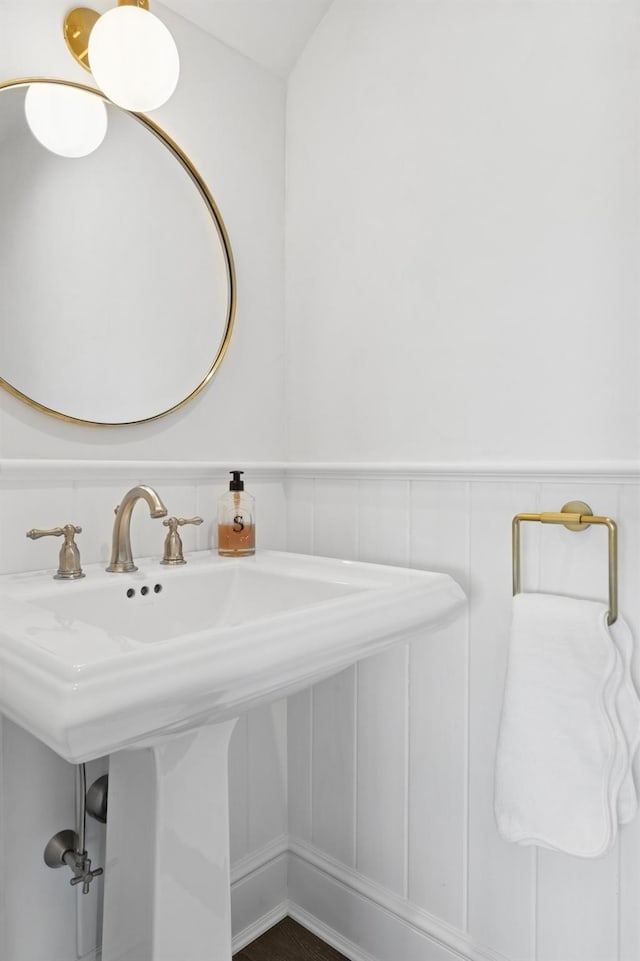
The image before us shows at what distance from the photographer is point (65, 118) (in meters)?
1.11

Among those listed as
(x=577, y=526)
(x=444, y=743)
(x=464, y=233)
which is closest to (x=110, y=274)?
(x=464, y=233)

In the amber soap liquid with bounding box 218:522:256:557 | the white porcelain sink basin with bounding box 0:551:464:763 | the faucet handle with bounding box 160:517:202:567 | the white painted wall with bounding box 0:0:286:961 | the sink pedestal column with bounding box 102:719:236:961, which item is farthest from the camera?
the amber soap liquid with bounding box 218:522:256:557

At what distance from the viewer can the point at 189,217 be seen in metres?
1.30

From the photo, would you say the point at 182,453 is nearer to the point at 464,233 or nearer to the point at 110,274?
the point at 110,274

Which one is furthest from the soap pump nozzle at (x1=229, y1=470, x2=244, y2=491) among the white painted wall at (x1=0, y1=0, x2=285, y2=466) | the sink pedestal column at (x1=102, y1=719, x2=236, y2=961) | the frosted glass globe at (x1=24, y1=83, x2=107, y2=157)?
the frosted glass globe at (x1=24, y1=83, x2=107, y2=157)

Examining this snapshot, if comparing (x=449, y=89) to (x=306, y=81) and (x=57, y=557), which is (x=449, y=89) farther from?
(x=57, y=557)

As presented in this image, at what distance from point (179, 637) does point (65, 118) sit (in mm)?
973

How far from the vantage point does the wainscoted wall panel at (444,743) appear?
1006mm

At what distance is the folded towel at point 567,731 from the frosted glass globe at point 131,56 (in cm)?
111

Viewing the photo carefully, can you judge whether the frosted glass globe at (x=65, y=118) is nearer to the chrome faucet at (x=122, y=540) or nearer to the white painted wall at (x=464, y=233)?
the white painted wall at (x=464, y=233)

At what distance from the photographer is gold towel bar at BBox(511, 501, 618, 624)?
96cm

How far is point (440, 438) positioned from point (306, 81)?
3.06ft

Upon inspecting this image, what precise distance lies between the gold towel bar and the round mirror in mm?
707

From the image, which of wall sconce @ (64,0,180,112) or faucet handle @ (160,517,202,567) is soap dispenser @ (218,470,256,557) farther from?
wall sconce @ (64,0,180,112)
